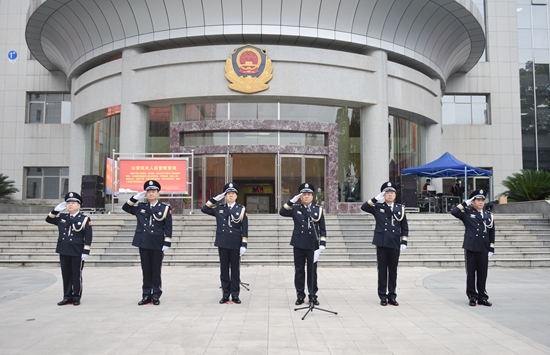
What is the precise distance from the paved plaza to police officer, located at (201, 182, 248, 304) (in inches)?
14.5

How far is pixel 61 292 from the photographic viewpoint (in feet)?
30.5

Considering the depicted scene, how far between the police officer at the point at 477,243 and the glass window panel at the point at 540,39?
27309 millimetres

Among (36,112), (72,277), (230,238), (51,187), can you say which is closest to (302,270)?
(230,238)

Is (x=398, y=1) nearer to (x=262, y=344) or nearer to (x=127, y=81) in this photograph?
(x=127, y=81)

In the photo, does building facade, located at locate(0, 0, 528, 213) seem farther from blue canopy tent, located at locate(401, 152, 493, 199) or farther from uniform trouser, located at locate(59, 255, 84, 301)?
uniform trouser, located at locate(59, 255, 84, 301)

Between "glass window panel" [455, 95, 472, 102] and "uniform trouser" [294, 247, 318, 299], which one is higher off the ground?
"glass window panel" [455, 95, 472, 102]

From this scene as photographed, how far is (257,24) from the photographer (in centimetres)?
2031

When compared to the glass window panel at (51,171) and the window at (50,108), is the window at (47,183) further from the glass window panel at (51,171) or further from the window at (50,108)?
the window at (50,108)

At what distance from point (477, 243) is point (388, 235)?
151cm

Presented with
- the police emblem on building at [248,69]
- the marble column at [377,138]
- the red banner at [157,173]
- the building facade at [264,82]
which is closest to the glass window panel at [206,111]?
the building facade at [264,82]

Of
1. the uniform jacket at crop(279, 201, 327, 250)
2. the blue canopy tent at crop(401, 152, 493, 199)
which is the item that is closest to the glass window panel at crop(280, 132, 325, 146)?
the blue canopy tent at crop(401, 152, 493, 199)

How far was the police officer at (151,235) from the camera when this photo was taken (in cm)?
819

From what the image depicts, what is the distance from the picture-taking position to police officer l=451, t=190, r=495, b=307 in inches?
324

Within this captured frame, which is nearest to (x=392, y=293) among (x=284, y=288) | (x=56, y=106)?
(x=284, y=288)
